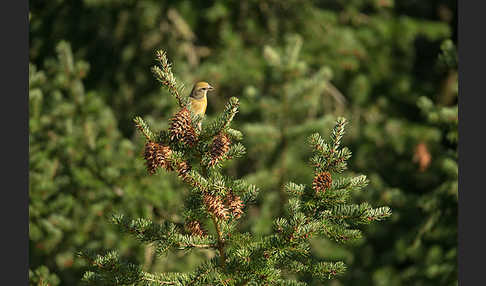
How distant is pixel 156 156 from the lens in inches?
95.4

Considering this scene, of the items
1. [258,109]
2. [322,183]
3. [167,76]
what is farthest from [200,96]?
[258,109]

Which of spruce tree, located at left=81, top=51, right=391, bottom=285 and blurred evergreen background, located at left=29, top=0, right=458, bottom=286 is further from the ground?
blurred evergreen background, located at left=29, top=0, right=458, bottom=286

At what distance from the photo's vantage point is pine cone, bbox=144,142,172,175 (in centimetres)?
241

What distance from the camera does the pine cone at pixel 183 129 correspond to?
2426mm

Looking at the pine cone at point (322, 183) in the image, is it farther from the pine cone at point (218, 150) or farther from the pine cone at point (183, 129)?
the pine cone at point (183, 129)

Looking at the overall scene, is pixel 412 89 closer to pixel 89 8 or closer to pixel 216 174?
pixel 89 8

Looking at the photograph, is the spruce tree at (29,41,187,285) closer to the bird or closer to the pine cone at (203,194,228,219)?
the bird

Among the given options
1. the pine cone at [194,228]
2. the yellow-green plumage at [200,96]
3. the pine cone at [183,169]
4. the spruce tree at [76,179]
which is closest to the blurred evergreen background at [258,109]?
the spruce tree at [76,179]

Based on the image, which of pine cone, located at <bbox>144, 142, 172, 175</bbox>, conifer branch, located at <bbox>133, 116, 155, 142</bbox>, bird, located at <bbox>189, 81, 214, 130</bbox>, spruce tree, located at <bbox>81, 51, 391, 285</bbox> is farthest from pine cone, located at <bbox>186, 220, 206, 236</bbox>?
bird, located at <bbox>189, 81, 214, 130</bbox>

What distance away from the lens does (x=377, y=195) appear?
6191 mm

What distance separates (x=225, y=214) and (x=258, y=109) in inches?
156

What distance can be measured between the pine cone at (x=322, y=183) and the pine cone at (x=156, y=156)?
24.0 inches

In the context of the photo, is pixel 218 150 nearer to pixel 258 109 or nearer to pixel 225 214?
pixel 225 214

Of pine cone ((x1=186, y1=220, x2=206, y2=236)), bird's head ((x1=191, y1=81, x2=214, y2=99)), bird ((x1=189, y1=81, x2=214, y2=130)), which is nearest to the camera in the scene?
pine cone ((x1=186, y1=220, x2=206, y2=236))
